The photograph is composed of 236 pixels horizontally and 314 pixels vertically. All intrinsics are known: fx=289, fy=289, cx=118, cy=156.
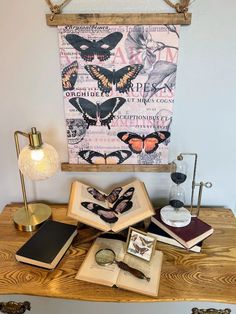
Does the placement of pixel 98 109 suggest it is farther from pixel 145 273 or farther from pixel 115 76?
pixel 145 273

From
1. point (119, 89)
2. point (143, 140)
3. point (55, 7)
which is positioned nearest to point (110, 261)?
point (143, 140)

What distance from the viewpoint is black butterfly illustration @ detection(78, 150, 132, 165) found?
3.95 ft

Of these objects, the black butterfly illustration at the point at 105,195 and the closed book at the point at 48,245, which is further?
the black butterfly illustration at the point at 105,195

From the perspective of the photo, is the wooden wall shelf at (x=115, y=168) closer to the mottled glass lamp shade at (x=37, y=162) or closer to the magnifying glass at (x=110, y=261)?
the mottled glass lamp shade at (x=37, y=162)

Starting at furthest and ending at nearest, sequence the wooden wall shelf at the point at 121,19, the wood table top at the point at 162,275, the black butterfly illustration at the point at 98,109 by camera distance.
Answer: the black butterfly illustration at the point at 98,109
the wooden wall shelf at the point at 121,19
the wood table top at the point at 162,275

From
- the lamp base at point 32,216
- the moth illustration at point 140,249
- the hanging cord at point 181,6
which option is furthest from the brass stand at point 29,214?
the hanging cord at point 181,6

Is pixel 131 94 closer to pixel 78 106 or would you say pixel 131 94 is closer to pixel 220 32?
pixel 78 106

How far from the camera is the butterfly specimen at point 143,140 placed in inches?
46.1

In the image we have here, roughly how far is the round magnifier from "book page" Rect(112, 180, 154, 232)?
0.26 feet

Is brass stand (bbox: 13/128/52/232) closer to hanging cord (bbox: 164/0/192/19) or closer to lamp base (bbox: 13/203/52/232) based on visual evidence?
lamp base (bbox: 13/203/52/232)

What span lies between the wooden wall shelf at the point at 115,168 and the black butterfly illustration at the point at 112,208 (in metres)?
0.11

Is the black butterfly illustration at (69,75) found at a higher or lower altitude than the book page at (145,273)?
higher

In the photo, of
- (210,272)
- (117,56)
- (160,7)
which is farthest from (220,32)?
(210,272)

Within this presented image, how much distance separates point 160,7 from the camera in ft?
3.29
